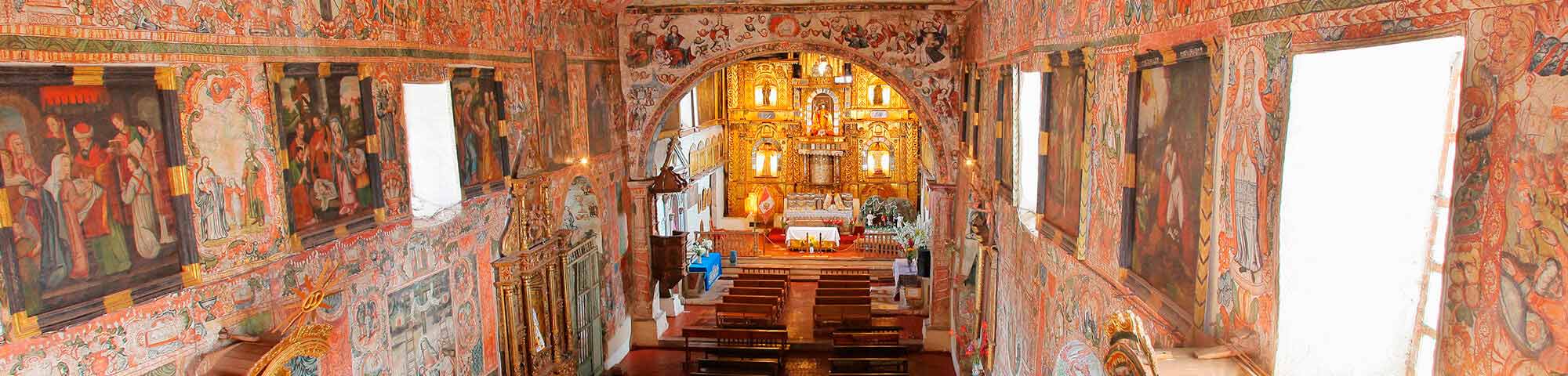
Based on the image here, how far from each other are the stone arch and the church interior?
58 mm

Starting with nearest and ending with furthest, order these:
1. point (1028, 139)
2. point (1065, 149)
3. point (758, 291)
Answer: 1. point (1065, 149)
2. point (1028, 139)
3. point (758, 291)

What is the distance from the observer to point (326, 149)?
27.7 ft

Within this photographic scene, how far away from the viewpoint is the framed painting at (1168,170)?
4988 millimetres

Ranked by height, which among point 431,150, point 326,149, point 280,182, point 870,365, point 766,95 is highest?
point 766,95

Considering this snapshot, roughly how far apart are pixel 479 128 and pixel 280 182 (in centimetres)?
366

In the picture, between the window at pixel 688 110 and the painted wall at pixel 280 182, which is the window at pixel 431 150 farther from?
the window at pixel 688 110

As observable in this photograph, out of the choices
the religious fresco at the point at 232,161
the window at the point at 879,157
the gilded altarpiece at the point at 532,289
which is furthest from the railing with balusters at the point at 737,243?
the religious fresco at the point at 232,161

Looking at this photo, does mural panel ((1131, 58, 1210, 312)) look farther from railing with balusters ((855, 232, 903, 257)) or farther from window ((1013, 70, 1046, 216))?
railing with balusters ((855, 232, 903, 257))

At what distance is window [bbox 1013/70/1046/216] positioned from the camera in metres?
9.59

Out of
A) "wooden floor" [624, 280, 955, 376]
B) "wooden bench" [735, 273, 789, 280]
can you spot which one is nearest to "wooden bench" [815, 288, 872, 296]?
"wooden floor" [624, 280, 955, 376]

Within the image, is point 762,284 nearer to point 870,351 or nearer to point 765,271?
point 765,271

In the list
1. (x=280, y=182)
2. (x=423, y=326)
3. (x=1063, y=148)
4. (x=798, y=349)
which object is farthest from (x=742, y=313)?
(x=280, y=182)

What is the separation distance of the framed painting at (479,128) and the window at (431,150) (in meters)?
0.11

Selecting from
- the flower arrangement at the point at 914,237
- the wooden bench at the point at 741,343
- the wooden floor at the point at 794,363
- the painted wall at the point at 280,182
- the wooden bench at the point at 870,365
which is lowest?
the wooden floor at the point at 794,363
